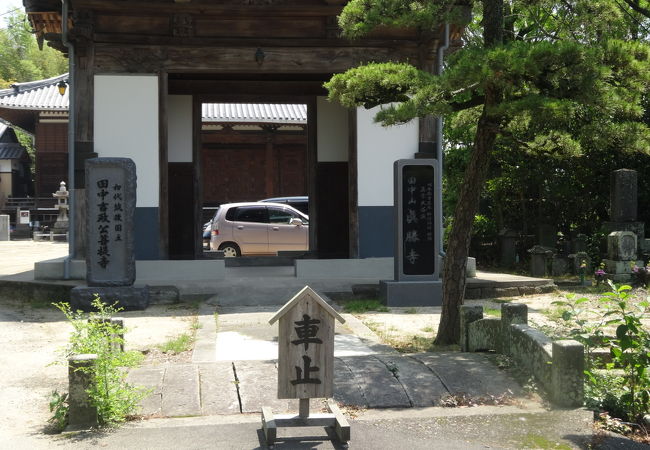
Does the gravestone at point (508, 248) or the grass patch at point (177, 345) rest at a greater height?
the gravestone at point (508, 248)

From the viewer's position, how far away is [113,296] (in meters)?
10.9

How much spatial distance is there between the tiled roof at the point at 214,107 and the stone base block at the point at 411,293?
17.6m

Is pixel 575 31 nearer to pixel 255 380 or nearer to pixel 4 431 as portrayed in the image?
pixel 255 380

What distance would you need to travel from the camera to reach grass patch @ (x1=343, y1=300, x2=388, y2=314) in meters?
11.0

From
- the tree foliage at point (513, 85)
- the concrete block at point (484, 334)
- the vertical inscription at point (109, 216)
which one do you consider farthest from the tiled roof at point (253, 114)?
the concrete block at point (484, 334)

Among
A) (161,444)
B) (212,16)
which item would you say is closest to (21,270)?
(212,16)

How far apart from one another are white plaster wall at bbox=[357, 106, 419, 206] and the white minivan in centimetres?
641

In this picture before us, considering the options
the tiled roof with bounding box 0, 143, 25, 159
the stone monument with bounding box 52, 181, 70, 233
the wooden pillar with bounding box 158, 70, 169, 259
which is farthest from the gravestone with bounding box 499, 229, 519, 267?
the tiled roof with bounding box 0, 143, 25, 159

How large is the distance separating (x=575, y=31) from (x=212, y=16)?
6391 millimetres

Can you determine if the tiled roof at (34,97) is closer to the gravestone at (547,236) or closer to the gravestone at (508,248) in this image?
the gravestone at (508,248)

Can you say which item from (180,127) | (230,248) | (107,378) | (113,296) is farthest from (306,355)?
(230,248)

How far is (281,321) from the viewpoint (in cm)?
546

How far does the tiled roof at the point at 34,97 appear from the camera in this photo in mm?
28859

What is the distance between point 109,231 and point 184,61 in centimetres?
343
